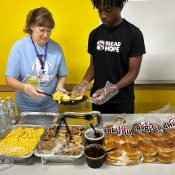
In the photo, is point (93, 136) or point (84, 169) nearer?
point (84, 169)

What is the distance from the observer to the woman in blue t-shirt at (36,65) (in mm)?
2053

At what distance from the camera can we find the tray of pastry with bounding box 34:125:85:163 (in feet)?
4.83

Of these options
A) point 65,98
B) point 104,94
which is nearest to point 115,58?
point 104,94

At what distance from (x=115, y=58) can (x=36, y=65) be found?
0.64 metres

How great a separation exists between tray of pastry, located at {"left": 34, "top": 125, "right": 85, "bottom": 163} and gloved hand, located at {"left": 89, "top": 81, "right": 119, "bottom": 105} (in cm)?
28

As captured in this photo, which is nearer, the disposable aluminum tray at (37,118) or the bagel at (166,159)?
the bagel at (166,159)

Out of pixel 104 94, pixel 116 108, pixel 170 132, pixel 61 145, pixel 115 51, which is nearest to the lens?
pixel 61 145

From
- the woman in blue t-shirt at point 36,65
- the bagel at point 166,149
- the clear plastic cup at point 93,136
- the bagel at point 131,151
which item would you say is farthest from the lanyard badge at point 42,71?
the bagel at point 166,149

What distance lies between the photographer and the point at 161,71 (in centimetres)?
290

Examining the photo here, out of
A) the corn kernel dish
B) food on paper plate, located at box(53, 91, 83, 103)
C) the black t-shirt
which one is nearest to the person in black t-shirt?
the black t-shirt

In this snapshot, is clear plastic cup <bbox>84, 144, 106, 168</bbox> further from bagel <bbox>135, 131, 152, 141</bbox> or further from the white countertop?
bagel <bbox>135, 131, 152, 141</bbox>

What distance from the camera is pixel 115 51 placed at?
6.98 feet

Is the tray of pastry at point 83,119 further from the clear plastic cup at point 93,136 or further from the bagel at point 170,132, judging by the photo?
the bagel at point 170,132

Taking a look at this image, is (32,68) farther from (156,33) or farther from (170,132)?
(156,33)
